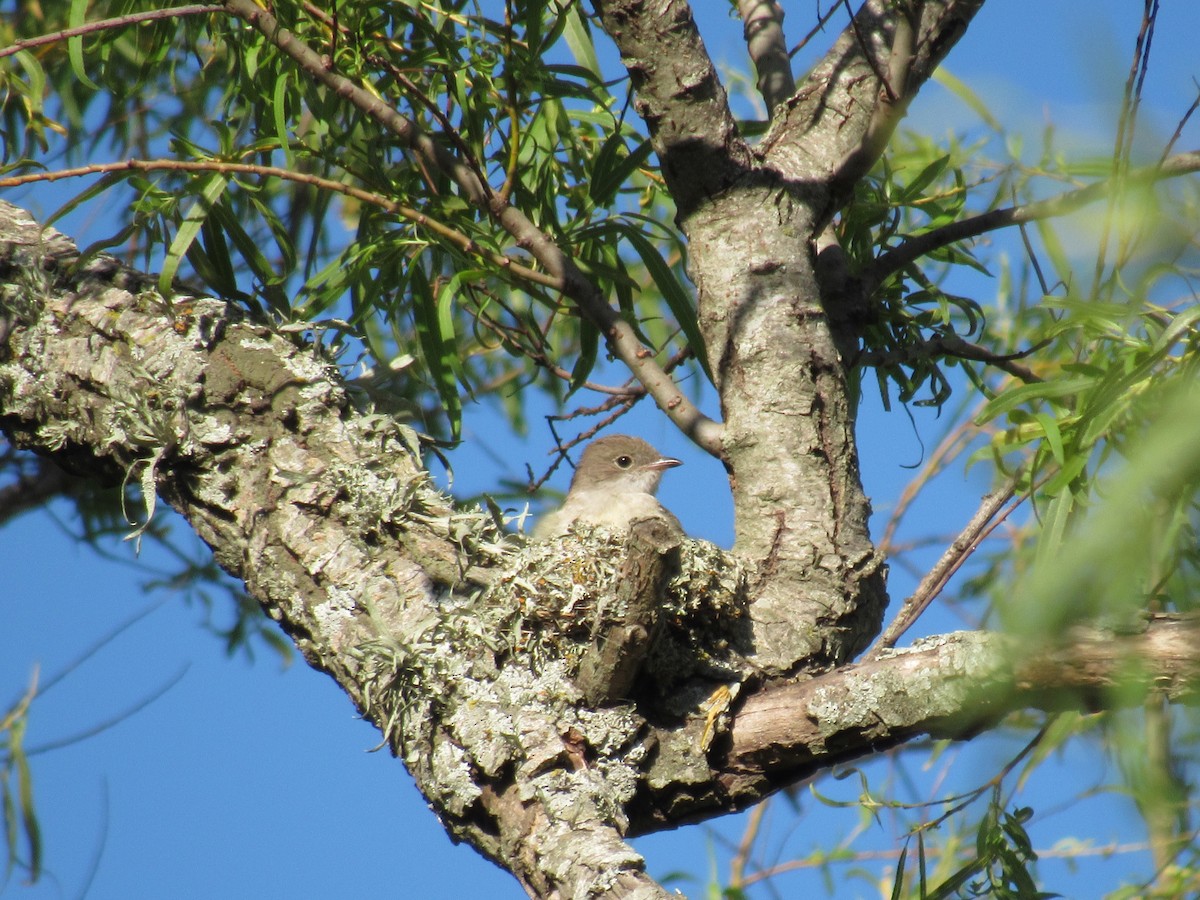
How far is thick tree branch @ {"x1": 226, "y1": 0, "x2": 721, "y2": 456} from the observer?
3260 millimetres

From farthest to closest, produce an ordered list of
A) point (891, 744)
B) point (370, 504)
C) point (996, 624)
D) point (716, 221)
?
point (716, 221) → point (370, 504) → point (891, 744) → point (996, 624)

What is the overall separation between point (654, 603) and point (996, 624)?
6.05 ft

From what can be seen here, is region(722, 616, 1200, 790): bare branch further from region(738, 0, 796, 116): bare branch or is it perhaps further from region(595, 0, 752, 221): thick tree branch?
region(738, 0, 796, 116): bare branch

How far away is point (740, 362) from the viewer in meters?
3.27

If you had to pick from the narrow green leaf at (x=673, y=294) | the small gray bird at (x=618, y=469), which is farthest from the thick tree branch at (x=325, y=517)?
the small gray bird at (x=618, y=469)

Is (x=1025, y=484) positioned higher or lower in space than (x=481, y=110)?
lower

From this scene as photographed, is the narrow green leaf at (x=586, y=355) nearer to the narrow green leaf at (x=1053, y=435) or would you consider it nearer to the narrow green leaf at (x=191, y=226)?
the narrow green leaf at (x=191, y=226)

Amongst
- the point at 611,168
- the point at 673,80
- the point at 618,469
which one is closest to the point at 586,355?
the point at 611,168

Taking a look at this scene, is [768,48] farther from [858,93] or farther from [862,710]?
[862,710]

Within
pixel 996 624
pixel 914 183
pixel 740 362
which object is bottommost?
pixel 996 624

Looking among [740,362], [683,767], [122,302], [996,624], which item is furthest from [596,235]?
[996,624]

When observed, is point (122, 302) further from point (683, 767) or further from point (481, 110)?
point (683, 767)

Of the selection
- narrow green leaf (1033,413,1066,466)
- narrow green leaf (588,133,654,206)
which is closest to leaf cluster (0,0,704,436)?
narrow green leaf (588,133,654,206)

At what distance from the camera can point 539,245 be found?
10.9ft
